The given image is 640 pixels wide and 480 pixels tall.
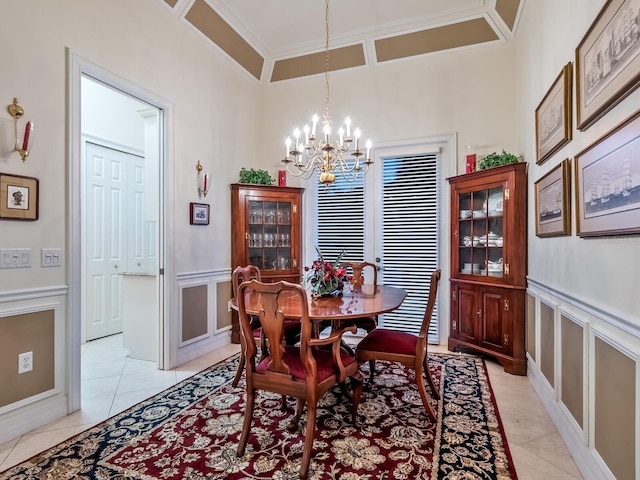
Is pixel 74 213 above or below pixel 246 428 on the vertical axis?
above

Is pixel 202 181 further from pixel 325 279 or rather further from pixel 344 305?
pixel 344 305

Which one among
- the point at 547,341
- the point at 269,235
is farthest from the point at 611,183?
the point at 269,235

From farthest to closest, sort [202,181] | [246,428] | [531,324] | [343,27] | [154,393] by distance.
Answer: [343,27] → [202,181] → [531,324] → [154,393] → [246,428]

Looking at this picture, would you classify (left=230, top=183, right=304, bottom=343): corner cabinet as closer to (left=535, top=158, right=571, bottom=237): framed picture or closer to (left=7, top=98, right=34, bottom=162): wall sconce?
(left=7, top=98, right=34, bottom=162): wall sconce

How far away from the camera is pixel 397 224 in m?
4.39

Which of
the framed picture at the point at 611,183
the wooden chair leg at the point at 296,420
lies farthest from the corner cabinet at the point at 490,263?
the wooden chair leg at the point at 296,420

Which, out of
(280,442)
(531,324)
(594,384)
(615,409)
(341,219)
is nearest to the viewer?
(615,409)

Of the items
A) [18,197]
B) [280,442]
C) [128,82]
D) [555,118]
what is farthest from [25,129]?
[555,118]

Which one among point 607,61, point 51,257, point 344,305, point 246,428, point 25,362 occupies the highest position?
point 607,61

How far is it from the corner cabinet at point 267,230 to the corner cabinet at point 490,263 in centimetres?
193

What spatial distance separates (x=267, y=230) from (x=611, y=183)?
3.53 metres

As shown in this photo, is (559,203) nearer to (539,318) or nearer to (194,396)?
(539,318)

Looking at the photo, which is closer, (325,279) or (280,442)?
(280,442)

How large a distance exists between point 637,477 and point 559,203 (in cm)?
154
